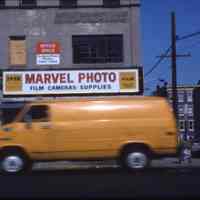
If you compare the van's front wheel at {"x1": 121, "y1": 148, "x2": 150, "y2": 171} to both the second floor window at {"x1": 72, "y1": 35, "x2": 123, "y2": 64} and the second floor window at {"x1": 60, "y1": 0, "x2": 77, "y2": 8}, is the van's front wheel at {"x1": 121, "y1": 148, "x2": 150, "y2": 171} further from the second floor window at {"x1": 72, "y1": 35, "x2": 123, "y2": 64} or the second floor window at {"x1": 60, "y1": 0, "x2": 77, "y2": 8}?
the second floor window at {"x1": 60, "y1": 0, "x2": 77, "y2": 8}

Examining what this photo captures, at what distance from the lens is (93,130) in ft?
65.1

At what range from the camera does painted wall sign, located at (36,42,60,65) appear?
39.1m

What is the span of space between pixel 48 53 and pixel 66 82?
2.21m

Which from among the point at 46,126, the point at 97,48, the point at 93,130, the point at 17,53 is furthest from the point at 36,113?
the point at 97,48

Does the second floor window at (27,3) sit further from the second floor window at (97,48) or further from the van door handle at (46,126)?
the van door handle at (46,126)

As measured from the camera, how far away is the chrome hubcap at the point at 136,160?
1961 cm

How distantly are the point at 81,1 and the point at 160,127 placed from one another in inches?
833

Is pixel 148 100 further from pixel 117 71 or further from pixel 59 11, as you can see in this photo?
pixel 59 11

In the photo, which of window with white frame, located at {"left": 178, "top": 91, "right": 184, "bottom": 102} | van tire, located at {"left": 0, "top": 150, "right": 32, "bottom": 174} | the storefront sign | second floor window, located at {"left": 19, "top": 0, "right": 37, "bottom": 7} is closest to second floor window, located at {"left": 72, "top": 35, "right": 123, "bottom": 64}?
the storefront sign

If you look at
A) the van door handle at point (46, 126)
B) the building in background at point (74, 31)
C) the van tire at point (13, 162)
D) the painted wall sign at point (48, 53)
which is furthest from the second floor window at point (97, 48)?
the van tire at point (13, 162)

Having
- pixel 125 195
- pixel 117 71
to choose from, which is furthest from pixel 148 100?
pixel 117 71

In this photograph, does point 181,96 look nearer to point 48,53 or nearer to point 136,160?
point 48,53

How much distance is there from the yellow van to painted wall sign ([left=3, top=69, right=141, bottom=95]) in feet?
59.0

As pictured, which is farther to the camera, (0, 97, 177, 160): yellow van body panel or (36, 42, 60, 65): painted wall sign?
(36, 42, 60, 65): painted wall sign
